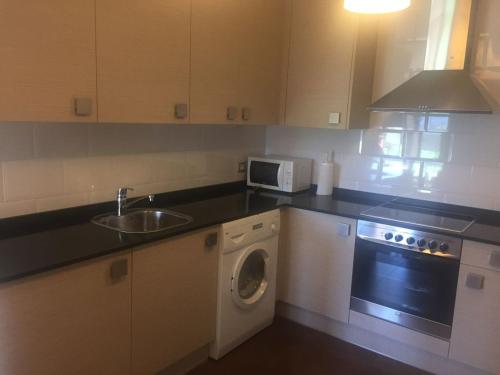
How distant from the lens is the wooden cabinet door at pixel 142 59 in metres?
1.90

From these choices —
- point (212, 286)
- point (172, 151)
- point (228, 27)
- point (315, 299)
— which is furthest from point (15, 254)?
point (315, 299)

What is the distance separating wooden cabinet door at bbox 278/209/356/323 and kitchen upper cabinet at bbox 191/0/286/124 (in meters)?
0.76

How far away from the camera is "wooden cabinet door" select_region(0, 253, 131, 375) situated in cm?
156

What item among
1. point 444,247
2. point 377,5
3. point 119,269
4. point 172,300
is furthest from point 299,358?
point 377,5

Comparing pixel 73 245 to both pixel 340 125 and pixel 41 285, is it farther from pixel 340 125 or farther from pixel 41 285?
pixel 340 125

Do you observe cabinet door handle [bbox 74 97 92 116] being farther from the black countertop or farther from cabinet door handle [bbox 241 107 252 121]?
cabinet door handle [bbox 241 107 252 121]

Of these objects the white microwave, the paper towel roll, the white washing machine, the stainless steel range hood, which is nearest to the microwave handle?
the white microwave

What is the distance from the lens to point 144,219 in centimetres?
251

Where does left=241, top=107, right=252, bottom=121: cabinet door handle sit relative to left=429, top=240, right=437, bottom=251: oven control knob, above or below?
above

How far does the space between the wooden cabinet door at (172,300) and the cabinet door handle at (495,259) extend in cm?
140

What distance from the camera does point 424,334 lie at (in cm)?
→ 244

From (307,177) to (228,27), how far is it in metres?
1.26

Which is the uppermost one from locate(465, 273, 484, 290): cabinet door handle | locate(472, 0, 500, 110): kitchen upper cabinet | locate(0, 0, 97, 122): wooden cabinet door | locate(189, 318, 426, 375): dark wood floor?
locate(472, 0, 500, 110): kitchen upper cabinet

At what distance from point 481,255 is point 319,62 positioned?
150 centimetres
